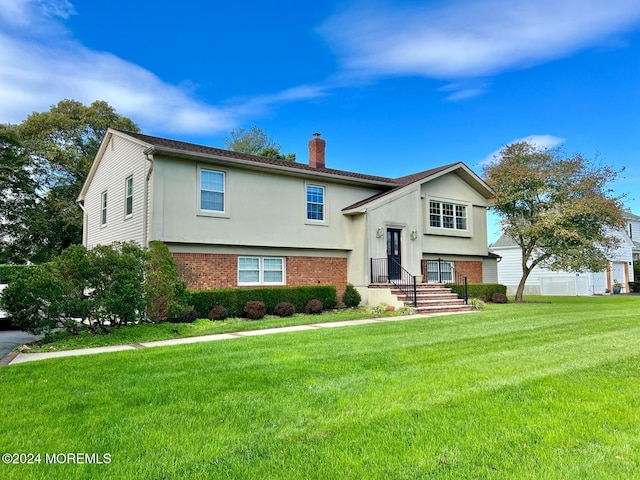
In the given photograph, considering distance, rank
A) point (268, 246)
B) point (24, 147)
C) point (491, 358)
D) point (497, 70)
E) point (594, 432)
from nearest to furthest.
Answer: point (594, 432), point (491, 358), point (268, 246), point (497, 70), point (24, 147)

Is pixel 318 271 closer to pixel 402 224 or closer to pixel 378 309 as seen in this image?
pixel 378 309

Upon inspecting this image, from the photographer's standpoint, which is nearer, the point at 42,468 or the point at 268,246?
the point at 42,468

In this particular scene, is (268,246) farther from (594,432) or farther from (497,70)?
(594,432)

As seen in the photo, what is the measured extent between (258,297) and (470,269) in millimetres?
11683

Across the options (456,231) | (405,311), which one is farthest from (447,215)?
(405,311)

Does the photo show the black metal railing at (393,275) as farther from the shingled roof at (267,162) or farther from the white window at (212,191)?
the white window at (212,191)

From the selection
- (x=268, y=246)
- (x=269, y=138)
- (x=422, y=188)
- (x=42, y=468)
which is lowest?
(x=42, y=468)

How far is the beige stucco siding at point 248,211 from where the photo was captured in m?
13.9

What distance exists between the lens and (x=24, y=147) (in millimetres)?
Result: 30047

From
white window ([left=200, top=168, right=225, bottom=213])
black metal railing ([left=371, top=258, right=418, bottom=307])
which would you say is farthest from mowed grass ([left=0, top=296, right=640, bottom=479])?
black metal railing ([left=371, top=258, right=418, bottom=307])

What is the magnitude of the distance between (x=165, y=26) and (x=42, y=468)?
15.0m

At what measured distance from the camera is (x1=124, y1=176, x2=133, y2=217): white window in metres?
15.9

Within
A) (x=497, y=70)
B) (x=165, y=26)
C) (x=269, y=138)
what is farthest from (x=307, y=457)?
(x=269, y=138)

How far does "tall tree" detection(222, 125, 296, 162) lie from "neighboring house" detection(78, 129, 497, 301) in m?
20.2
